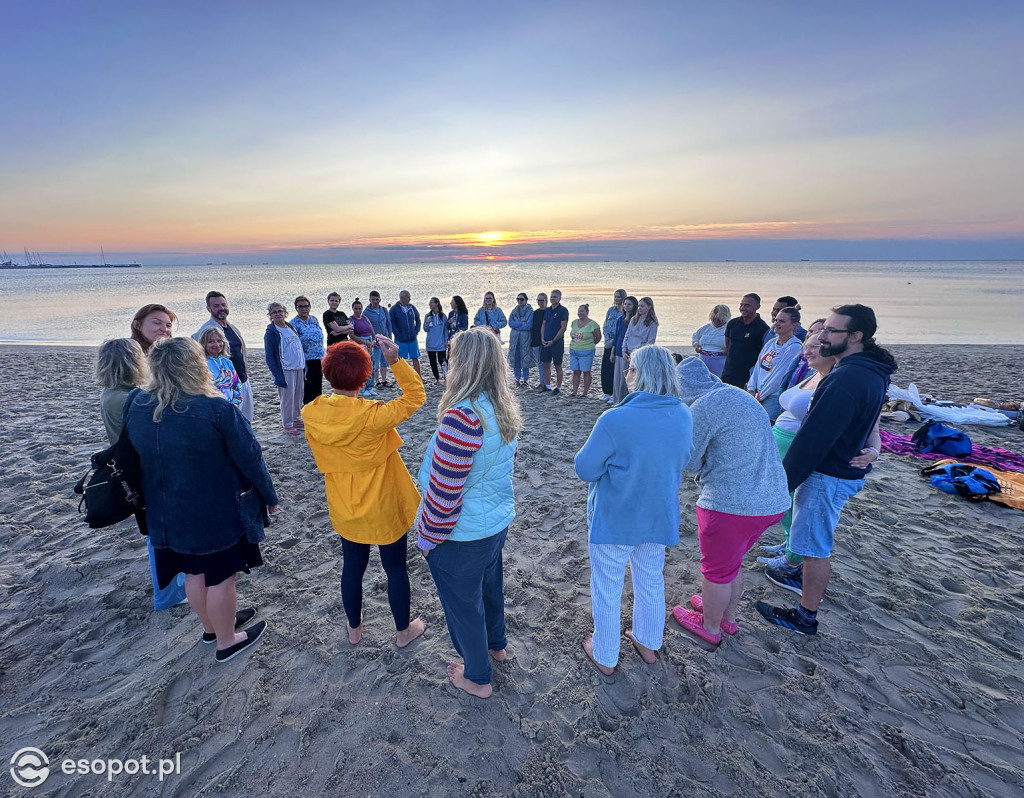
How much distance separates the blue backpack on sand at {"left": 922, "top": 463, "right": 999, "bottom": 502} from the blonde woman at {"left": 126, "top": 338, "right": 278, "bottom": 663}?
6.52 m

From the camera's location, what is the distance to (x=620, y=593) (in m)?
2.48

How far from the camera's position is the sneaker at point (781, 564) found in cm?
359

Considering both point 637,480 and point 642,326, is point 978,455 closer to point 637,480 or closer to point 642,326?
point 642,326

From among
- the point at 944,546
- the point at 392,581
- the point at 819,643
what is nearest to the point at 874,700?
the point at 819,643

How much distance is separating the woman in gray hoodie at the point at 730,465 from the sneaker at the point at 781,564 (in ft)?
4.27

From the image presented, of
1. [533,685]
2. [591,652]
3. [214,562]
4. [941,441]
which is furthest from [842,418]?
[941,441]

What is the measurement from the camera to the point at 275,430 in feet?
22.6

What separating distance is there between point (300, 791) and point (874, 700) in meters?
3.09

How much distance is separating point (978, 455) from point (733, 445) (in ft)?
18.8

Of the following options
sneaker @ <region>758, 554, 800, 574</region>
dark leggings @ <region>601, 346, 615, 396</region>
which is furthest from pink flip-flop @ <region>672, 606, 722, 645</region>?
dark leggings @ <region>601, 346, 615, 396</region>

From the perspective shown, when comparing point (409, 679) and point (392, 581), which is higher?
point (392, 581)

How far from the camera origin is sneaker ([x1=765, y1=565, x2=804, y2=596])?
11.3 ft

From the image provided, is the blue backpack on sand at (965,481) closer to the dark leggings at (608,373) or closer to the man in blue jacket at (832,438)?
the man in blue jacket at (832,438)

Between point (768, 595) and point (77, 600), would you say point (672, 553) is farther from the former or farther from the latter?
point (77, 600)
